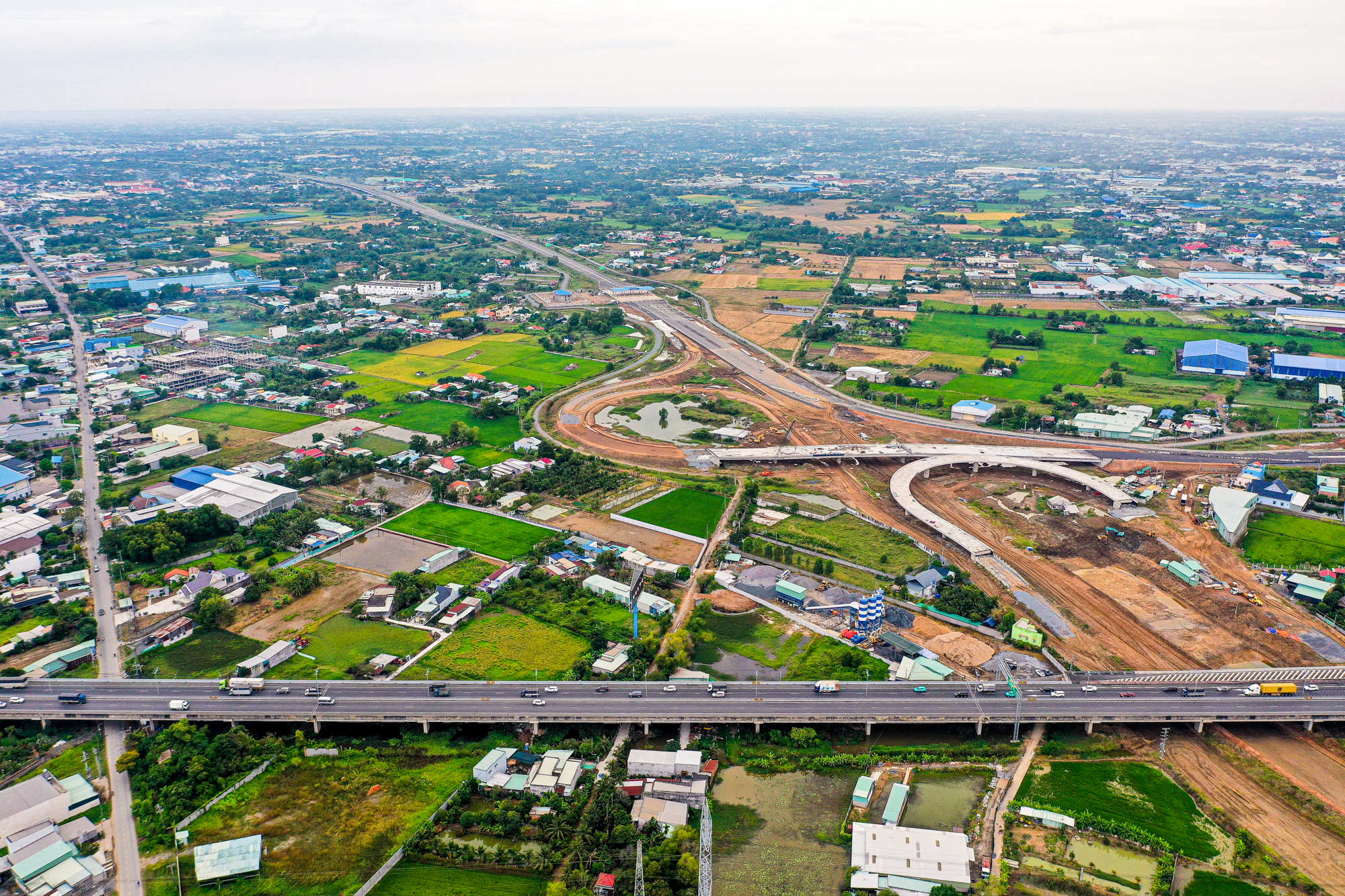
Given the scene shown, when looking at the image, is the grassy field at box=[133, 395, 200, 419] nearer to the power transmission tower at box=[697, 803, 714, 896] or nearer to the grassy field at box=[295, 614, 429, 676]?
the grassy field at box=[295, 614, 429, 676]

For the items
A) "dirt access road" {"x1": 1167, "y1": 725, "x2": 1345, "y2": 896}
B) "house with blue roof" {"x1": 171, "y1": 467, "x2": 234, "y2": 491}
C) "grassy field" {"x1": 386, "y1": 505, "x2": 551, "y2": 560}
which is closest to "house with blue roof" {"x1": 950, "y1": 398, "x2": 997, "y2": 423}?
"grassy field" {"x1": 386, "y1": 505, "x2": 551, "y2": 560}

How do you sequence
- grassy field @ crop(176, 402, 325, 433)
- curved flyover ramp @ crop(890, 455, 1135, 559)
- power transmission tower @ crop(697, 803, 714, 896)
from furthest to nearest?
grassy field @ crop(176, 402, 325, 433)
curved flyover ramp @ crop(890, 455, 1135, 559)
power transmission tower @ crop(697, 803, 714, 896)

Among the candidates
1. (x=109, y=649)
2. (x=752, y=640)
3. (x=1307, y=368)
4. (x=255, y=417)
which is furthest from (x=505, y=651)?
(x=1307, y=368)

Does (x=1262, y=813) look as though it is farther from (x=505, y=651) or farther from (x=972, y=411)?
(x=972, y=411)

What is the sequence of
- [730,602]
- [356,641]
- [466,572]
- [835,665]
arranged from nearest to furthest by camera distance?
[835,665], [356,641], [730,602], [466,572]

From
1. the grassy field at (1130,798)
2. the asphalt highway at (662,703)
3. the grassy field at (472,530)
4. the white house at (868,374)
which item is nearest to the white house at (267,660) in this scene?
the asphalt highway at (662,703)

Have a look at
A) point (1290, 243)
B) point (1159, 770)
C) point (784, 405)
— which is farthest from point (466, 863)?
point (1290, 243)

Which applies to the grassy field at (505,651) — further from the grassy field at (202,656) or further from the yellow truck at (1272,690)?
the yellow truck at (1272,690)
